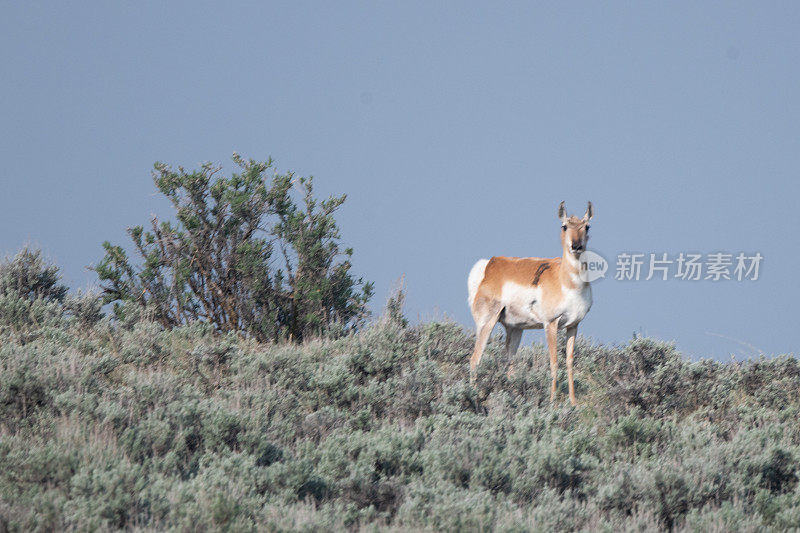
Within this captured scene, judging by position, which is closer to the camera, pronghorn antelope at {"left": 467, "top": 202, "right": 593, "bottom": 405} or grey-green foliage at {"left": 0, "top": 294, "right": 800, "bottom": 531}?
grey-green foliage at {"left": 0, "top": 294, "right": 800, "bottom": 531}

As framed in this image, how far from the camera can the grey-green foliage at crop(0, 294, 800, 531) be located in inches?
218

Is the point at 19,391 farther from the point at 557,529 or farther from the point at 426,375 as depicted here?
the point at 557,529

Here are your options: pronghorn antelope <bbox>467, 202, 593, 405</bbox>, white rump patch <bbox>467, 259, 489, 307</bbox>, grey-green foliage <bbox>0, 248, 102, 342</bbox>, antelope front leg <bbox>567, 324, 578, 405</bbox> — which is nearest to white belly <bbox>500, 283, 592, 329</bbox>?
pronghorn antelope <bbox>467, 202, 593, 405</bbox>

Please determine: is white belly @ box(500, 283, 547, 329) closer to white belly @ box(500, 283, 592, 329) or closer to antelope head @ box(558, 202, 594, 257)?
white belly @ box(500, 283, 592, 329)

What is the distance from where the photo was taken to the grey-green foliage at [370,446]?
5547 mm

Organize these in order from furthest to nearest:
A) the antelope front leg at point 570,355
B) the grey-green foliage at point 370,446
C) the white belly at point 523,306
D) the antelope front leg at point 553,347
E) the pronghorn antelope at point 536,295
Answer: the white belly at point 523,306
the pronghorn antelope at point 536,295
the antelope front leg at point 553,347
the antelope front leg at point 570,355
the grey-green foliage at point 370,446

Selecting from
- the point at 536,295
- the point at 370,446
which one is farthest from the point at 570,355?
the point at 370,446

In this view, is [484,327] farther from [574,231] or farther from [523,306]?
[574,231]

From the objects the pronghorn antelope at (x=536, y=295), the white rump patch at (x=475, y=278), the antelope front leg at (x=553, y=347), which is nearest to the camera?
the antelope front leg at (x=553, y=347)

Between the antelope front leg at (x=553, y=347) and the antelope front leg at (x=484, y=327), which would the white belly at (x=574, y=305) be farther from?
the antelope front leg at (x=484, y=327)

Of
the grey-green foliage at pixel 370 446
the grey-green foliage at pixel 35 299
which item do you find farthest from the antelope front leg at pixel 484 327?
the grey-green foliage at pixel 35 299

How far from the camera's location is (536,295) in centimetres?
1025

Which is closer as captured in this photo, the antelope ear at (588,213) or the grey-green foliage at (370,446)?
the grey-green foliage at (370,446)

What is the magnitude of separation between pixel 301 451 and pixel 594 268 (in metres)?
4.79
